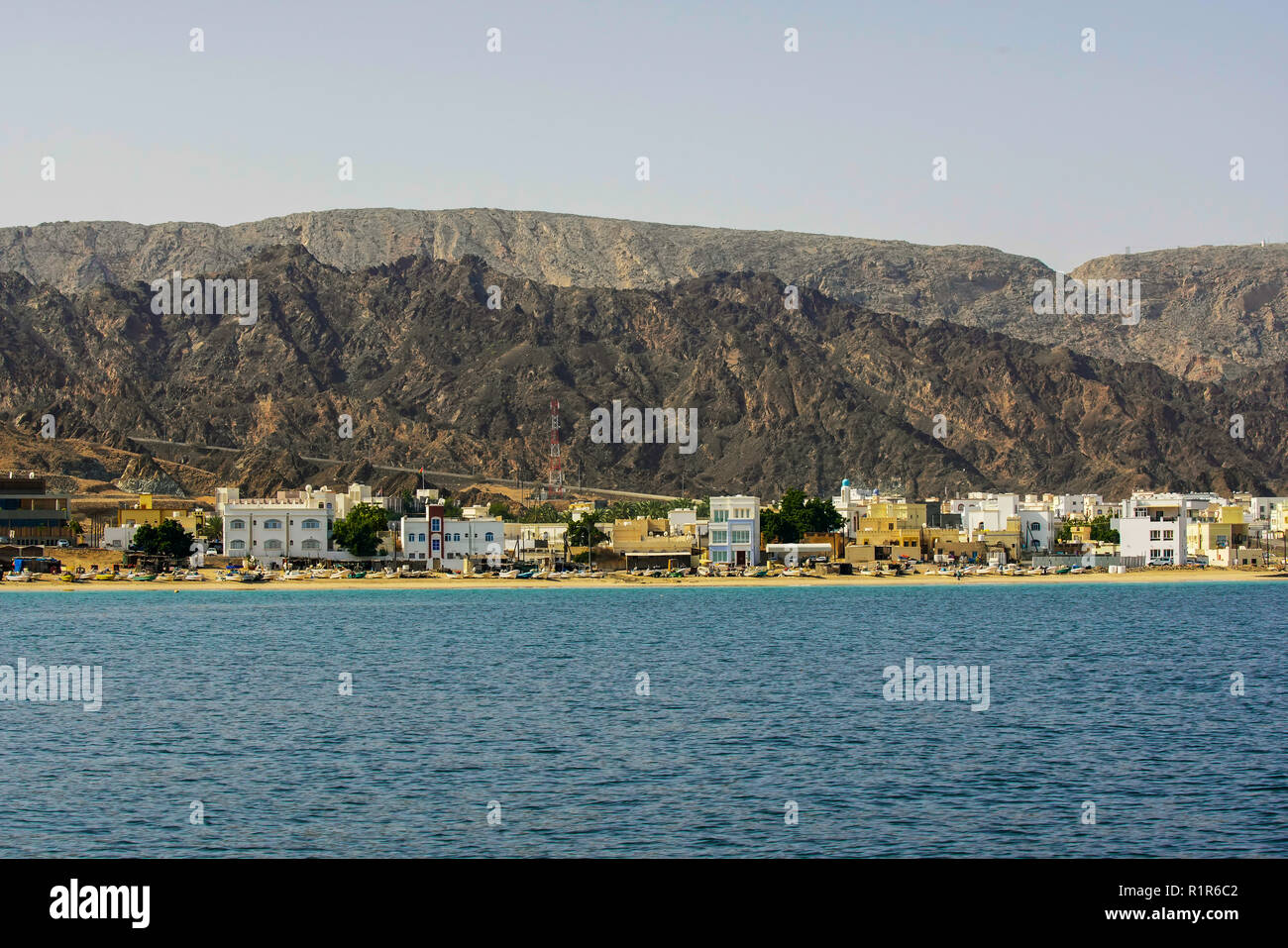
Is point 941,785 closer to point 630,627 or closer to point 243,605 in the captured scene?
point 630,627
